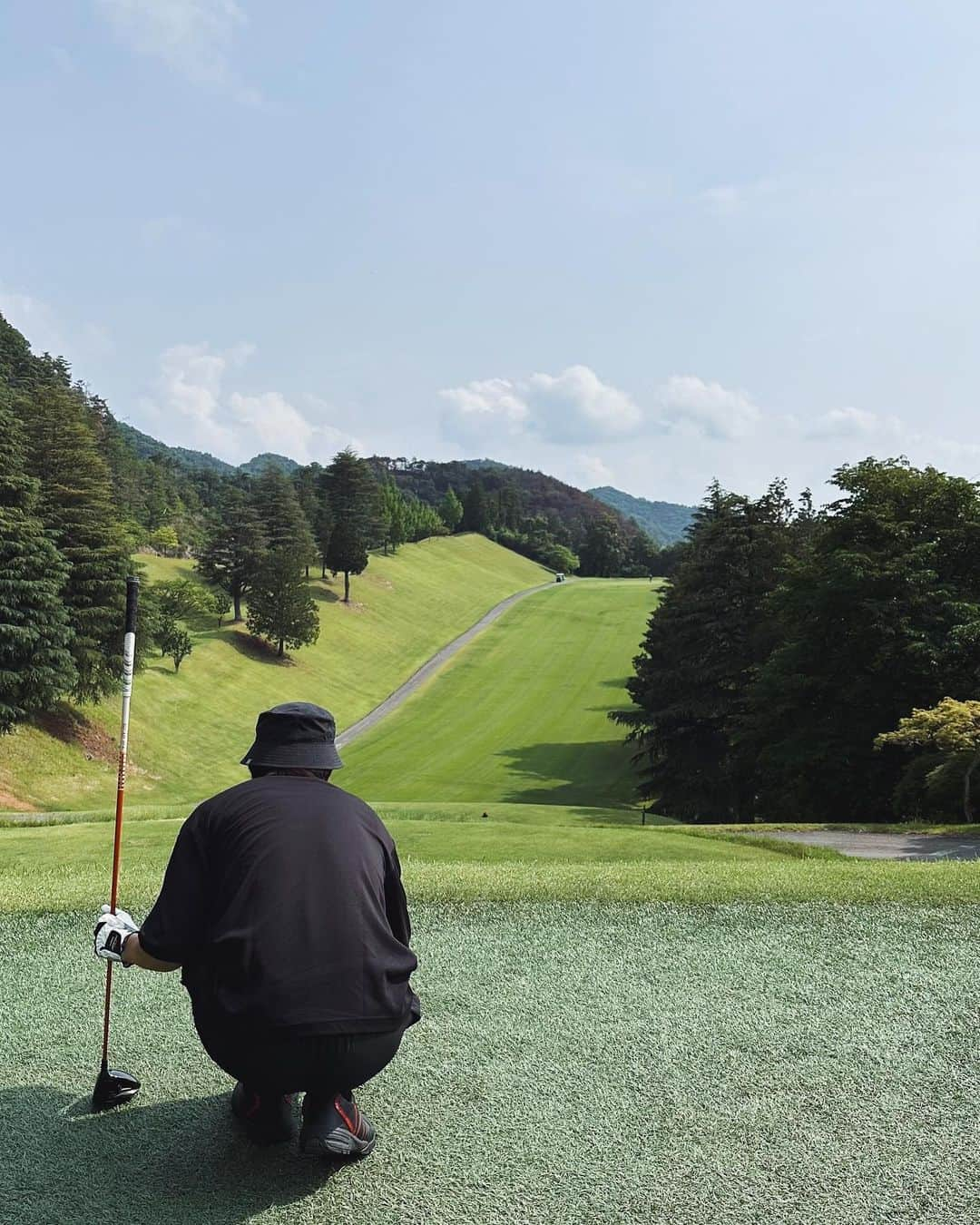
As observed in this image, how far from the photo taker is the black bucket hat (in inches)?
170

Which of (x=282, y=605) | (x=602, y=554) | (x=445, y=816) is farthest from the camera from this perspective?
(x=602, y=554)

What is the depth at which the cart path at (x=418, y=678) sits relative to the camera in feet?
193

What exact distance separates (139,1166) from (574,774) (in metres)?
46.4

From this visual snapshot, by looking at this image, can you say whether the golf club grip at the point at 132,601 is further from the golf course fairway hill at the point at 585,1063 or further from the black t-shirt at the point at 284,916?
the golf course fairway hill at the point at 585,1063

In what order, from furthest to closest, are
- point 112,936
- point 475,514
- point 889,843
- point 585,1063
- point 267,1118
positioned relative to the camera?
point 475,514, point 889,843, point 585,1063, point 112,936, point 267,1118

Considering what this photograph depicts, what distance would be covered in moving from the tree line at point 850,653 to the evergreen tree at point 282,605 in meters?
34.2

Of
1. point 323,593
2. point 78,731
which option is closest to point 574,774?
point 78,731

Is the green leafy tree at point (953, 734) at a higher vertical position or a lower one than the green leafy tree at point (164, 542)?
lower

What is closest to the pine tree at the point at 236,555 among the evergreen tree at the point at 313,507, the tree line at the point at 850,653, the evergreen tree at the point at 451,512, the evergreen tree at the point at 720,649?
the evergreen tree at the point at 313,507

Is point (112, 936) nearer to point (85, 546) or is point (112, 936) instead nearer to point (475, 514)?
point (85, 546)

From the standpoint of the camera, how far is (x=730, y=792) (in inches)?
1371

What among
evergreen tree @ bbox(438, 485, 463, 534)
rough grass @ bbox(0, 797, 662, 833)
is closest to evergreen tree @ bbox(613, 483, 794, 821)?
rough grass @ bbox(0, 797, 662, 833)

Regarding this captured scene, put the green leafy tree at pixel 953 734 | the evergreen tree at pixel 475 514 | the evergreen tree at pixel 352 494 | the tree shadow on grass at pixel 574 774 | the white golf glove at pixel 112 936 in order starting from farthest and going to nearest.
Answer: the evergreen tree at pixel 475 514
the evergreen tree at pixel 352 494
the tree shadow on grass at pixel 574 774
the green leafy tree at pixel 953 734
the white golf glove at pixel 112 936

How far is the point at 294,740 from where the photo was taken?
4355 millimetres
